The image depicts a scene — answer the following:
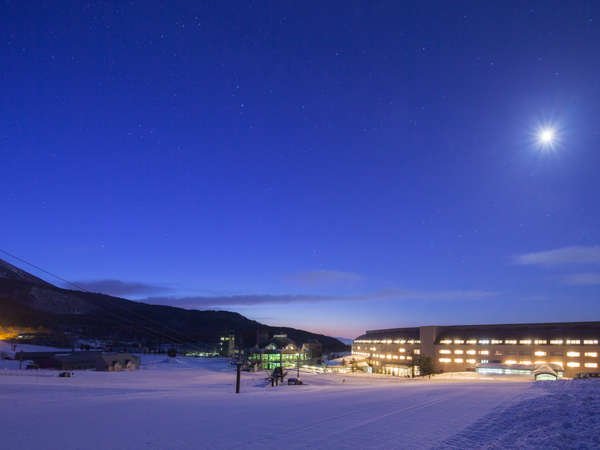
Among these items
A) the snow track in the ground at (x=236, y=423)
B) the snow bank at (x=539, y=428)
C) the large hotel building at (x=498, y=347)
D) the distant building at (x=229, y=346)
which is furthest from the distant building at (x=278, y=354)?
the snow bank at (x=539, y=428)

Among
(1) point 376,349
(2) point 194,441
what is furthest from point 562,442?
(1) point 376,349

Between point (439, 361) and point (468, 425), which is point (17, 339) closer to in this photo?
point (439, 361)

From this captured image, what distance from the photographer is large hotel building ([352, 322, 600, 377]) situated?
306 feet

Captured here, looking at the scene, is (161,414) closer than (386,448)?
No

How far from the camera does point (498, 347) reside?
104312mm

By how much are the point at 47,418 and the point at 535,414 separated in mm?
17154

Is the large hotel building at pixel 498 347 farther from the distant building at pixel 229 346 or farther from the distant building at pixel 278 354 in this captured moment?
the distant building at pixel 229 346

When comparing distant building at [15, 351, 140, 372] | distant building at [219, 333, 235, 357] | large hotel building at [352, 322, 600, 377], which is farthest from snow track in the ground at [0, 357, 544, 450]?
distant building at [219, 333, 235, 357]

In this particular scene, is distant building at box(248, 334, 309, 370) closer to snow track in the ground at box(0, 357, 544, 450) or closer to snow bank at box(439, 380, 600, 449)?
snow track in the ground at box(0, 357, 544, 450)

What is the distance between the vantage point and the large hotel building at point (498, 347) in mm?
93375

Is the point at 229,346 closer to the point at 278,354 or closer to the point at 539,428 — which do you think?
the point at 278,354

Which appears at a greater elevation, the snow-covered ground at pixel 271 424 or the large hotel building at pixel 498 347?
the snow-covered ground at pixel 271 424

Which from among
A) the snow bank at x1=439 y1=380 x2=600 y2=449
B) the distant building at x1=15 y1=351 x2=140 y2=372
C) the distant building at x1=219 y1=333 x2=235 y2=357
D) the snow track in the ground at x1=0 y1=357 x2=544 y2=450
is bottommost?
the distant building at x1=219 y1=333 x2=235 y2=357

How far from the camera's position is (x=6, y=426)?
47.1 feet
